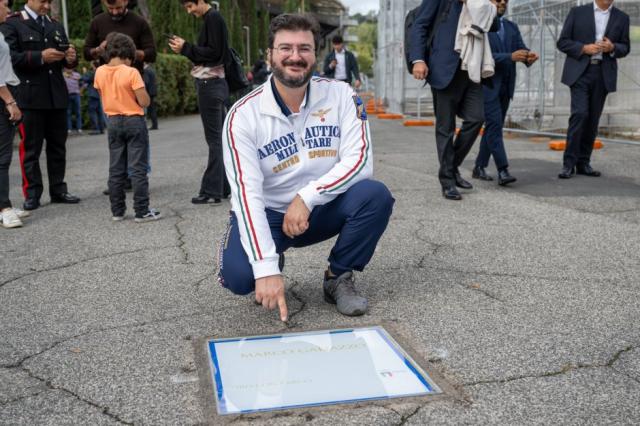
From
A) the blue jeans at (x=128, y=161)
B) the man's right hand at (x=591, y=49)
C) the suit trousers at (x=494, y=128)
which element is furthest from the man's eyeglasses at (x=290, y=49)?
the man's right hand at (x=591, y=49)

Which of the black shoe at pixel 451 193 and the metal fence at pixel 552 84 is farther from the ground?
the metal fence at pixel 552 84

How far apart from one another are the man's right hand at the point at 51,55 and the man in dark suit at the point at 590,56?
488cm

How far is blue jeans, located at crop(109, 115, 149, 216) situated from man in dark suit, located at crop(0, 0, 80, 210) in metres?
0.83

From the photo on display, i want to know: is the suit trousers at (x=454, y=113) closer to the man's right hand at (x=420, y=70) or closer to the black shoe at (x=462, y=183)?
the man's right hand at (x=420, y=70)

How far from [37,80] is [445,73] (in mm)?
3524

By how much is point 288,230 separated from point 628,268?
2168 mm

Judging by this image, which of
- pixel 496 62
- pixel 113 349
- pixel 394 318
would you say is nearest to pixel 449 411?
pixel 394 318

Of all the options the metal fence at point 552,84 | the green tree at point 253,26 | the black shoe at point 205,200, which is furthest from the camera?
the green tree at point 253,26


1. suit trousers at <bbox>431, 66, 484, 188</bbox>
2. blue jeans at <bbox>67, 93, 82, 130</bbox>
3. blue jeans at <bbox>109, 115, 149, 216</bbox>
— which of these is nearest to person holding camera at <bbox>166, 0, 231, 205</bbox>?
blue jeans at <bbox>109, 115, 149, 216</bbox>

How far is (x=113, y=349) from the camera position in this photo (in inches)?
114

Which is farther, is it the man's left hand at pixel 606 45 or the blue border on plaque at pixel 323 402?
the man's left hand at pixel 606 45

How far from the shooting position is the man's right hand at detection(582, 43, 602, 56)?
6836 millimetres

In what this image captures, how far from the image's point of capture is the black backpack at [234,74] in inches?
241

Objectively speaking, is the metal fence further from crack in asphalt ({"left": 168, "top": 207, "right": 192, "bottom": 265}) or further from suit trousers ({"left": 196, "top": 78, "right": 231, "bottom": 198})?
crack in asphalt ({"left": 168, "top": 207, "right": 192, "bottom": 265})
